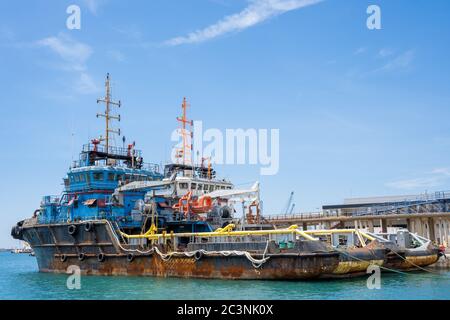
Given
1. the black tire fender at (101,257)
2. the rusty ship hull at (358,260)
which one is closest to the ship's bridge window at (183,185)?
the black tire fender at (101,257)

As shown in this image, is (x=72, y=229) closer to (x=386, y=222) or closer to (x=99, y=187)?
(x=99, y=187)

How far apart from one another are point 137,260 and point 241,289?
827cm

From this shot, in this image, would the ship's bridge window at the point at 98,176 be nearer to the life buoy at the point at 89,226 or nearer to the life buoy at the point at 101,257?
the life buoy at the point at 89,226

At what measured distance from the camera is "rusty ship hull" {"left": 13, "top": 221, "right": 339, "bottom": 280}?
21.2 metres

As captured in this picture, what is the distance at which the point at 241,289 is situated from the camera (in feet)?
65.2

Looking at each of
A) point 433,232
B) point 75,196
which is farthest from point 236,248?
point 433,232

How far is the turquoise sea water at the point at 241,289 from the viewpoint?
18.1 metres

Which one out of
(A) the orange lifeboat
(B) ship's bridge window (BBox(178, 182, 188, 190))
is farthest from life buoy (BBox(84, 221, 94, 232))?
(B) ship's bridge window (BBox(178, 182, 188, 190))

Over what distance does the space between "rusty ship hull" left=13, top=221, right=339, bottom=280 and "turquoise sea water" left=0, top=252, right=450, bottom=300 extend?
62 cm

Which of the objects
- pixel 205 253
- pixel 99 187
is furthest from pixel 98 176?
pixel 205 253

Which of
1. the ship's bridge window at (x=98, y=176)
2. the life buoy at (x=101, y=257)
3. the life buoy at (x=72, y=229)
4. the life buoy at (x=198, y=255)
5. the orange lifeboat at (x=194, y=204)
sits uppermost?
the ship's bridge window at (x=98, y=176)

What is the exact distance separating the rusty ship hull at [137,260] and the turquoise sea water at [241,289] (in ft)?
2.02

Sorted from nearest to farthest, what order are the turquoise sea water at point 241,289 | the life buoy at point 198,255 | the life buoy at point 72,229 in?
the turquoise sea water at point 241,289, the life buoy at point 198,255, the life buoy at point 72,229

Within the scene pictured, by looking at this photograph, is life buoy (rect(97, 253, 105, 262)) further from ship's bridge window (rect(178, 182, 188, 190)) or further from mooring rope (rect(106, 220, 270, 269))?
ship's bridge window (rect(178, 182, 188, 190))
